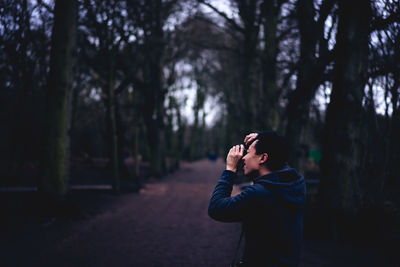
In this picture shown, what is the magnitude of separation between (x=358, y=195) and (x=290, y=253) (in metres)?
4.06

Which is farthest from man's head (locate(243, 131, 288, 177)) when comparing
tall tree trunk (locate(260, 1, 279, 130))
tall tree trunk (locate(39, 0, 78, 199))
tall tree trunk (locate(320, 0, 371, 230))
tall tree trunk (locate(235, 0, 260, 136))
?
tall tree trunk (locate(235, 0, 260, 136))

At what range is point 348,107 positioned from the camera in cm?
528

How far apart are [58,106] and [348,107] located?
5899mm

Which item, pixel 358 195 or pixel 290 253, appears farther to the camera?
pixel 358 195

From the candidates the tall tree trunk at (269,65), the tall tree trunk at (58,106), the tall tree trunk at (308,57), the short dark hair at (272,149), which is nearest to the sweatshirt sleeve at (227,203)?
the short dark hair at (272,149)

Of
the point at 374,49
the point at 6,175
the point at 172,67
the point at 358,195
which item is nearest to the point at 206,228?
the point at 358,195

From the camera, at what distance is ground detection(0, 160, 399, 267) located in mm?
4527

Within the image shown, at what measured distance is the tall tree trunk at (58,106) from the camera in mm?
6605

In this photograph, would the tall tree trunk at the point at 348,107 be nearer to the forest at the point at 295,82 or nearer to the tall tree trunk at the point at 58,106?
the forest at the point at 295,82

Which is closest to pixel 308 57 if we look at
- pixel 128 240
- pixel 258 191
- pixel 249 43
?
pixel 128 240

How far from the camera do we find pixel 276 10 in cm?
1027

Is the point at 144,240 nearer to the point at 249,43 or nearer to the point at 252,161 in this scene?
the point at 252,161

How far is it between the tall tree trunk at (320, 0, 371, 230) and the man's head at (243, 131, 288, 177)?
154 inches

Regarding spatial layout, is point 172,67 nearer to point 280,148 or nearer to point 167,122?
point 167,122
